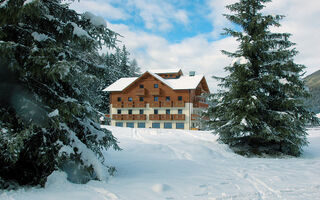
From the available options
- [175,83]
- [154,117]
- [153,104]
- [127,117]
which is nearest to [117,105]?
[127,117]

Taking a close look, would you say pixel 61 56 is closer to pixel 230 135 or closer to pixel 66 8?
pixel 66 8

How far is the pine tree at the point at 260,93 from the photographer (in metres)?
12.3

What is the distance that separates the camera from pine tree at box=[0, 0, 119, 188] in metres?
5.11

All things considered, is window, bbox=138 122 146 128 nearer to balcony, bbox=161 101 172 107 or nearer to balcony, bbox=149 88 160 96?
balcony, bbox=161 101 172 107

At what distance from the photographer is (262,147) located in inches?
534

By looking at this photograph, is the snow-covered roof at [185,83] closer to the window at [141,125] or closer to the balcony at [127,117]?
the window at [141,125]

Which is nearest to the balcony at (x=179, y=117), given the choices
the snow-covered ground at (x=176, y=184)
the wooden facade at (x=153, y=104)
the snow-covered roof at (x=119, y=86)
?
the wooden facade at (x=153, y=104)

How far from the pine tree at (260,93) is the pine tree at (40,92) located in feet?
26.5

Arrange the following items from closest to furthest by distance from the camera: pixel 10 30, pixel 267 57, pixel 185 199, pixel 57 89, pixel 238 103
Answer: pixel 185 199 < pixel 10 30 < pixel 57 89 < pixel 238 103 < pixel 267 57

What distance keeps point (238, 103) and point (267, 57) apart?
3096 mm

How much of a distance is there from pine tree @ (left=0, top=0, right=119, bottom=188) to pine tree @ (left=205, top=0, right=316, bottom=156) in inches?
318

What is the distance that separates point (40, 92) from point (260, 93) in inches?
415

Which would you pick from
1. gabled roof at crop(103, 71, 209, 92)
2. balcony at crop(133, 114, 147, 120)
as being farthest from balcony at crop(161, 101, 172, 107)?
balcony at crop(133, 114, 147, 120)

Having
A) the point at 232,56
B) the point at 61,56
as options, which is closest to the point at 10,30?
the point at 61,56
